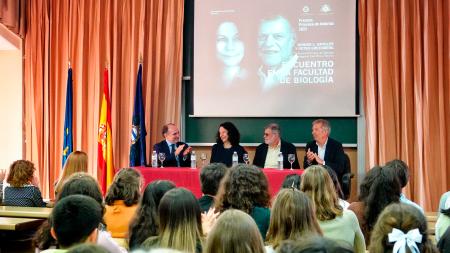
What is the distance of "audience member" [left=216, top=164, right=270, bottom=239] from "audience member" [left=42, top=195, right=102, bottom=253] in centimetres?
118

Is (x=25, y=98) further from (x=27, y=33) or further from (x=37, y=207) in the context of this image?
(x=37, y=207)

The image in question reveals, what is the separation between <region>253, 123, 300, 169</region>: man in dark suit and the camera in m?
6.93

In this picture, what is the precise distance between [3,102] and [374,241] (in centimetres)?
776

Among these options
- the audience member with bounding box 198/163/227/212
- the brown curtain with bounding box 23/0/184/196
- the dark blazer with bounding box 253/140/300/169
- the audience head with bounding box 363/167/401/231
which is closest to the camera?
the audience head with bounding box 363/167/401/231

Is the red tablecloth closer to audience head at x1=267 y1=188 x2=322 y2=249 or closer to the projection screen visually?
the projection screen

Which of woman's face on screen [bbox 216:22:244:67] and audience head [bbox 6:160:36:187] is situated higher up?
woman's face on screen [bbox 216:22:244:67]

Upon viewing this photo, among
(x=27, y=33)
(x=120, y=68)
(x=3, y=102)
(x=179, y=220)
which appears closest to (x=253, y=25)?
(x=120, y=68)

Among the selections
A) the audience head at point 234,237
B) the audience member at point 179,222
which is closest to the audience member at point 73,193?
the audience member at point 179,222

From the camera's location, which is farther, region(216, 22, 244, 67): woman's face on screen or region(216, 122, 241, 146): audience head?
region(216, 22, 244, 67): woman's face on screen

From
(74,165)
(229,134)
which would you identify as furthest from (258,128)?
(74,165)

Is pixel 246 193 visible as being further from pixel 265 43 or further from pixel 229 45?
pixel 229 45

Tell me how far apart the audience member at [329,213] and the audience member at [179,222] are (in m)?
0.85

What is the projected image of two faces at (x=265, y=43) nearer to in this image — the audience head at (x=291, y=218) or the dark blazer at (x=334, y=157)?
the dark blazer at (x=334, y=157)

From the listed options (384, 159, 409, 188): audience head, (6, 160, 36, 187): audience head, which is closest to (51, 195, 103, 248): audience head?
(384, 159, 409, 188): audience head
